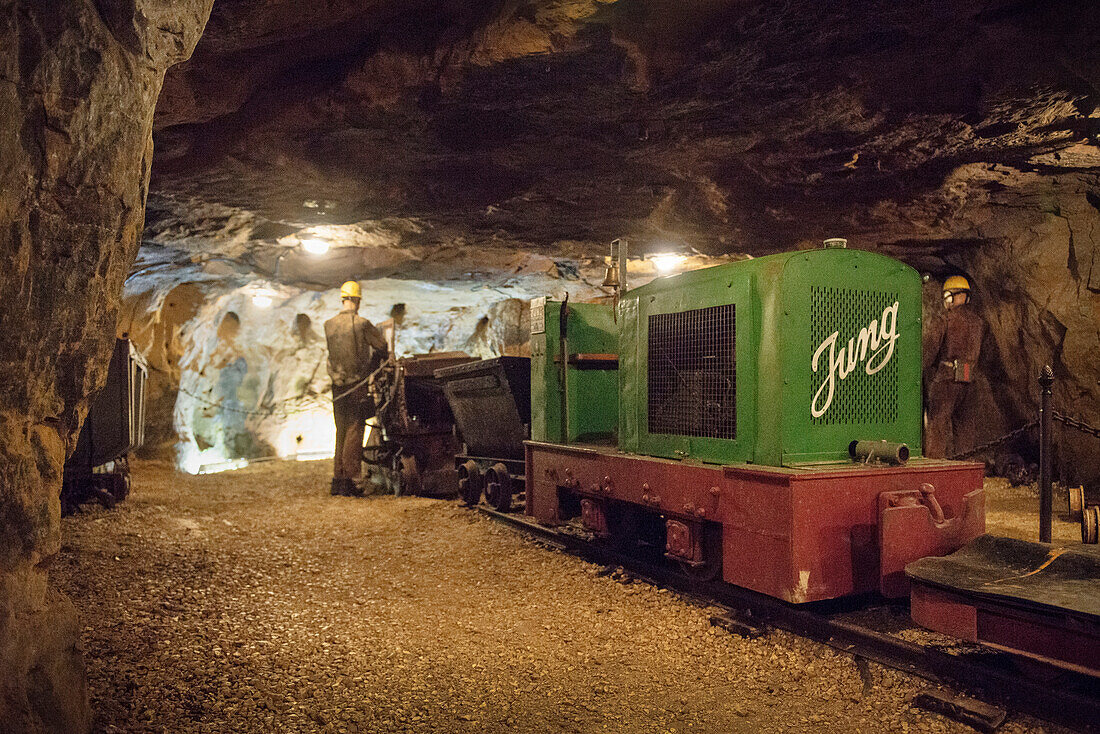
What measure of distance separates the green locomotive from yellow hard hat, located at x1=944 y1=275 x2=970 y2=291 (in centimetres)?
625

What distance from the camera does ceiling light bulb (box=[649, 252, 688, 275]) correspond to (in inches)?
482

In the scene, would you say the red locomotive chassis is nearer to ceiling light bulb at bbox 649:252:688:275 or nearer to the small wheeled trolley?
the small wheeled trolley

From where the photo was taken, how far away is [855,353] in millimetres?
4551

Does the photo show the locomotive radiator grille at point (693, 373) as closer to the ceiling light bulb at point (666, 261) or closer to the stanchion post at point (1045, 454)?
the stanchion post at point (1045, 454)

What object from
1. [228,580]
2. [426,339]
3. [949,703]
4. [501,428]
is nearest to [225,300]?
[426,339]

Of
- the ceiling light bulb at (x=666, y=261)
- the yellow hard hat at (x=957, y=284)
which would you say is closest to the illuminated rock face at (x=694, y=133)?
the yellow hard hat at (x=957, y=284)

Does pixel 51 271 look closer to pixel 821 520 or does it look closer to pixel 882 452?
pixel 821 520

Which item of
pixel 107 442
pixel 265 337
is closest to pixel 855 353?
pixel 107 442

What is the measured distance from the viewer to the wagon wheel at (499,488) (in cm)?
798

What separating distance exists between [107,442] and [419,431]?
12.3 feet

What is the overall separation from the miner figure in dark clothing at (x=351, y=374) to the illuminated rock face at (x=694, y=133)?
1602 millimetres

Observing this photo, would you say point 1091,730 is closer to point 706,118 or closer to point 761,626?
point 761,626

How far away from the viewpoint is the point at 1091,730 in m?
2.83

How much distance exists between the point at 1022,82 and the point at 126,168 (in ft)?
21.5
